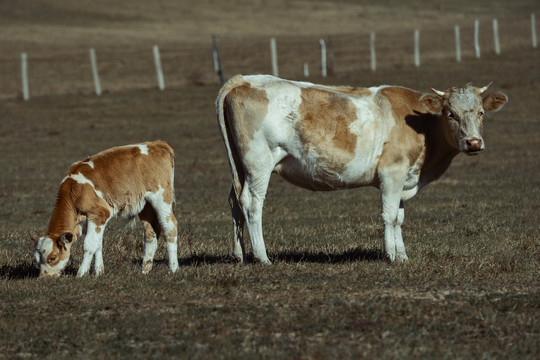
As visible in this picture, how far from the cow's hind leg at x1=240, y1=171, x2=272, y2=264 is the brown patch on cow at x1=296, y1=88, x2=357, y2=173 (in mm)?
656

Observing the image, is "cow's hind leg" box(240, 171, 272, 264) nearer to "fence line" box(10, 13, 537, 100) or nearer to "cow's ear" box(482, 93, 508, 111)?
"cow's ear" box(482, 93, 508, 111)

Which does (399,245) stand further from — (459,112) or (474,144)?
(459,112)

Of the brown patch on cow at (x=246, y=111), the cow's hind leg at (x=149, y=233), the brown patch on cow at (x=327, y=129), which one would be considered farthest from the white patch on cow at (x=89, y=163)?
the brown patch on cow at (x=327, y=129)

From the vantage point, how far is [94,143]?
2816 centimetres

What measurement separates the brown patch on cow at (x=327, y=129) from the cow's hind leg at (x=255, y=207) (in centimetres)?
66

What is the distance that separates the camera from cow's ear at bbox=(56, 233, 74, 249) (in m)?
9.48

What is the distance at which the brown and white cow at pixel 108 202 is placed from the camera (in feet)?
31.6

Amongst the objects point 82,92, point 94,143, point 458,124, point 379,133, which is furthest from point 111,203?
point 82,92

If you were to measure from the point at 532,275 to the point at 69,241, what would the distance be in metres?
4.99

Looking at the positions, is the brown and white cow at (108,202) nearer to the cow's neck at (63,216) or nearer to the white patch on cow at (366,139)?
the cow's neck at (63,216)

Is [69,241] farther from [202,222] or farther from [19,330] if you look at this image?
[202,222]

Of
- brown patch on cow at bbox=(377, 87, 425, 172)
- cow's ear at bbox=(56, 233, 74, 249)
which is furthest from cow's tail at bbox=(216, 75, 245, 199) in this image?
cow's ear at bbox=(56, 233, 74, 249)

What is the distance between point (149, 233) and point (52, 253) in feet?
4.18

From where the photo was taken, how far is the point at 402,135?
10.4 metres
